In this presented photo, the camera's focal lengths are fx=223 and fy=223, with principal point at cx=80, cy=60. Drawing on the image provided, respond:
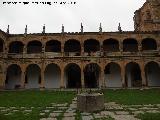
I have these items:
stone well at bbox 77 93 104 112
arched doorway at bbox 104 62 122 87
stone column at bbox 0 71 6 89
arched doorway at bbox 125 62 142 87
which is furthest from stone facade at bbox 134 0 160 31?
stone well at bbox 77 93 104 112

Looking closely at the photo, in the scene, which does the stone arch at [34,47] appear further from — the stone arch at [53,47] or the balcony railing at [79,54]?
the balcony railing at [79,54]

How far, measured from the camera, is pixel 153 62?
29672 millimetres

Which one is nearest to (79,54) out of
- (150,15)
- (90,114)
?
(150,15)

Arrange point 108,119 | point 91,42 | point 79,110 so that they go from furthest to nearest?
point 91,42 < point 79,110 < point 108,119

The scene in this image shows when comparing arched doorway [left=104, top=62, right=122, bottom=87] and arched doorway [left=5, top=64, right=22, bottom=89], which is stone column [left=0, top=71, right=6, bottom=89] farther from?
arched doorway [left=104, top=62, right=122, bottom=87]

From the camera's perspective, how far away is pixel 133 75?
30.8m

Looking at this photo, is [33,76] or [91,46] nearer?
[33,76]

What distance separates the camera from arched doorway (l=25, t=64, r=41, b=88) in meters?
30.6

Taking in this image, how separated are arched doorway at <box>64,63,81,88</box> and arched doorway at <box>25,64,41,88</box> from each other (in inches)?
156

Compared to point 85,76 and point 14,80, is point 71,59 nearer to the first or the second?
point 85,76

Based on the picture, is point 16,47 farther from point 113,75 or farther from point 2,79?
point 113,75

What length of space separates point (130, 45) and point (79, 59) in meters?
7.74

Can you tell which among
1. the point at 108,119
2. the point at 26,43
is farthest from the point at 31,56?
the point at 108,119

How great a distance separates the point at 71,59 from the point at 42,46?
13.8ft
